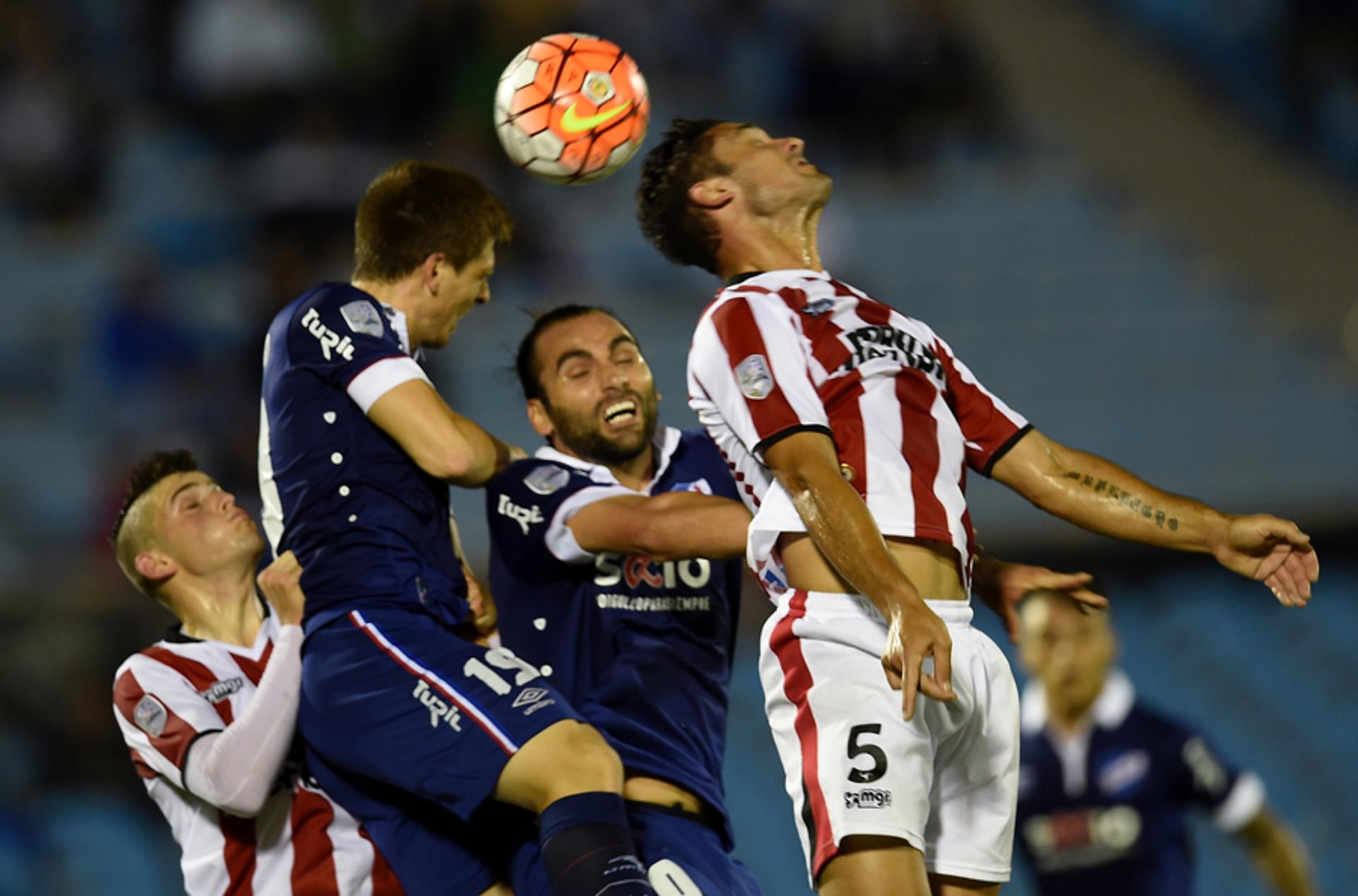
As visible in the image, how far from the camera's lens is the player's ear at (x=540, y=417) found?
15.3ft

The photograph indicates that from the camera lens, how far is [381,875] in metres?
4.38

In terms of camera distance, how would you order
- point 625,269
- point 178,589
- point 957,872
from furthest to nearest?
point 625,269 → point 178,589 → point 957,872

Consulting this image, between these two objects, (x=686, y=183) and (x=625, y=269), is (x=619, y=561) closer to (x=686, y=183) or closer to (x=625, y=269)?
(x=686, y=183)

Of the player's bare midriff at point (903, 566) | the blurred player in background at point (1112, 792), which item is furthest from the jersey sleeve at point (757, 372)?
the blurred player in background at point (1112, 792)

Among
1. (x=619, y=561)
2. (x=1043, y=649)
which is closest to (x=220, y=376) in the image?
(x=1043, y=649)

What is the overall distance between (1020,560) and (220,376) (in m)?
4.66

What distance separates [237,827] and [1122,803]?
339cm

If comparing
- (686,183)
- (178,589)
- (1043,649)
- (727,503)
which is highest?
(686,183)

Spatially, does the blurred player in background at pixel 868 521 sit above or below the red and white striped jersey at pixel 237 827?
above

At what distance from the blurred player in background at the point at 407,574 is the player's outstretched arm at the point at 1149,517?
3.90ft

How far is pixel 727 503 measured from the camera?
4.01 meters

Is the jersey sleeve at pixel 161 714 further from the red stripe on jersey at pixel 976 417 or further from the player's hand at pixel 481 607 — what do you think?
the red stripe on jersey at pixel 976 417

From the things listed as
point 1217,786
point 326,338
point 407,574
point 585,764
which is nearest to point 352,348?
point 326,338

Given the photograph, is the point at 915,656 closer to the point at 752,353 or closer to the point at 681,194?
the point at 752,353
